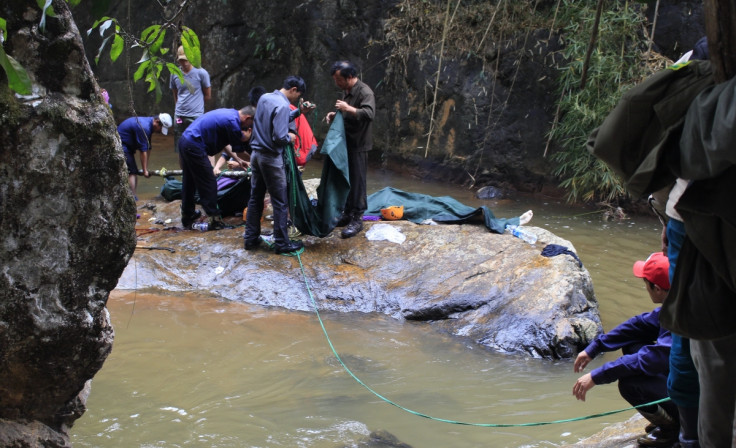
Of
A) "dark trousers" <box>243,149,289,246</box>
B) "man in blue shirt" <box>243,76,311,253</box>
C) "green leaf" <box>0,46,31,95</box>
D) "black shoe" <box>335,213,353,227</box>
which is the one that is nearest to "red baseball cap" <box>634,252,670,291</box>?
"green leaf" <box>0,46,31,95</box>

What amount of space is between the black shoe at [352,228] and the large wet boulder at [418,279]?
0.27 ft

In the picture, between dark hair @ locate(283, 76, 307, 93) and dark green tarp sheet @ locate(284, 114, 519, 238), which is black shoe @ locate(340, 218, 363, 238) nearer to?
dark green tarp sheet @ locate(284, 114, 519, 238)

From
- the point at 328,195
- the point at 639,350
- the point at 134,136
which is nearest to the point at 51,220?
the point at 639,350

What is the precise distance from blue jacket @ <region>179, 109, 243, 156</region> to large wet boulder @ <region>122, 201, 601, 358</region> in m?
0.92

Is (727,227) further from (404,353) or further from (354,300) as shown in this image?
(354,300)

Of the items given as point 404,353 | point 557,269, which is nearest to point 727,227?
point 404,353

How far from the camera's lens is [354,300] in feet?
20.1

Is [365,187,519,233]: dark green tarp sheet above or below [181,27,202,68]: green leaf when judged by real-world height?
below

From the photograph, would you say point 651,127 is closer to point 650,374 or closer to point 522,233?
point 650,374

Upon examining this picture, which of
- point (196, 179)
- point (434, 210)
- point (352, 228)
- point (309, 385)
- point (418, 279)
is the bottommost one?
point (309, 385)

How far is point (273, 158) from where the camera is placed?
6.28 meters

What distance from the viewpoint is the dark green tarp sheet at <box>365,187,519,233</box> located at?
271 inches

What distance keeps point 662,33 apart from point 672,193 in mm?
8687

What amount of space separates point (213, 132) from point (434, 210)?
2.49 m
